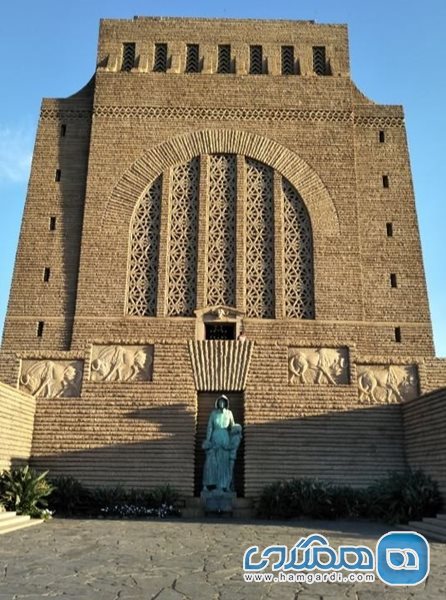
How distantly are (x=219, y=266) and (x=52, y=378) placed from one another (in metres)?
4.91

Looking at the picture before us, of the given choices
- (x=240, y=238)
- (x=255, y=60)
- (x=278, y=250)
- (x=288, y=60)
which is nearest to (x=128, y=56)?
(x=255, y=60)

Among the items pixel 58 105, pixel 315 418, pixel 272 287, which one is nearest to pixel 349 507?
pixel 315 418

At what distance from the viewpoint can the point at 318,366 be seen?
1337cm

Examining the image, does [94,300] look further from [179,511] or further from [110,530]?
[110,530]

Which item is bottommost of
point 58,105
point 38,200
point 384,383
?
point 384,383

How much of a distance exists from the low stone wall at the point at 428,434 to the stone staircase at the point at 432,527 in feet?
2.26

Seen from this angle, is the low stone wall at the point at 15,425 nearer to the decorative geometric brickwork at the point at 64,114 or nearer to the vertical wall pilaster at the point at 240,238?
the vertical wall pilaster at the point at 240,238

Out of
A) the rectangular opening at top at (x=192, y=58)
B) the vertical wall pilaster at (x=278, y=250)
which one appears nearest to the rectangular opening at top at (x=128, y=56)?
the rectangular opening at top at (x=192, y=58)

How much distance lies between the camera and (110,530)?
890 cm

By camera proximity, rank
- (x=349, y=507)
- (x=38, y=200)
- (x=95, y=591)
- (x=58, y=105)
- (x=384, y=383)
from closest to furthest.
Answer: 1. (x=95, y=591)
2. (x=349, y=507)
3. (x=384, y=383)
4. (x=38, y=200)
5. (x=58, y=105)

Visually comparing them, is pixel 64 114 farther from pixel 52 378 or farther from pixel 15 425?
pixel 15 425

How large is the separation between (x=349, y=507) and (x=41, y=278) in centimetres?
909

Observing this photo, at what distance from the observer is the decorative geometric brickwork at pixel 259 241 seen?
14844 mm

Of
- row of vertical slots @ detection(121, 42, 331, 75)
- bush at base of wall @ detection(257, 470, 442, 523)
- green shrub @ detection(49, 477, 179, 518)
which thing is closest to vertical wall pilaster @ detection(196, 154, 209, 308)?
row of vertical slots @ detection(121, 42, 331, 75)
